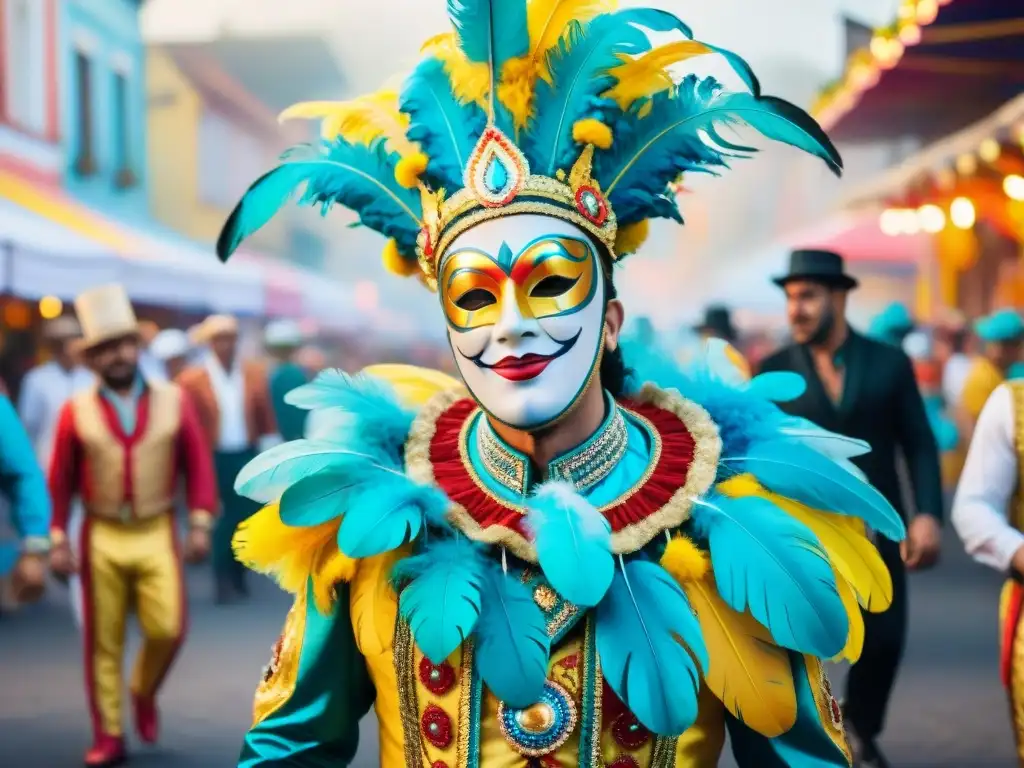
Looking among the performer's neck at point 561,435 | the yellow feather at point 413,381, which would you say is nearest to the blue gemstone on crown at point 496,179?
the performer's neck at point 561,435

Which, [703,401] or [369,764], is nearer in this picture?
[703,401]

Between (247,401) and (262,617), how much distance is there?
5.28 ft

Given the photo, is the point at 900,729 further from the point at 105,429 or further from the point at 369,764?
the point at 105,429

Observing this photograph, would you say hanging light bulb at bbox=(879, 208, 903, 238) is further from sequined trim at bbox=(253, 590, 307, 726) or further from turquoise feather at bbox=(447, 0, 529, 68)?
sequined trim at bbox=(253, 590, 307, 726)

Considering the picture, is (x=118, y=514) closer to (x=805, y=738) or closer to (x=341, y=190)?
(x=341, y=190)

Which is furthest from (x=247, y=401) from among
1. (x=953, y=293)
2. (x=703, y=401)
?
(x=953, y=293)

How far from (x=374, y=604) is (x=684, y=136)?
1.03 meters

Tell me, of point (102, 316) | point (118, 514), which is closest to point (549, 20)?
point (102, 316)

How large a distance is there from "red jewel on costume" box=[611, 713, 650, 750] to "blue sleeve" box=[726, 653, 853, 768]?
0.19 m

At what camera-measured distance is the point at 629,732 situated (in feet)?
7.88

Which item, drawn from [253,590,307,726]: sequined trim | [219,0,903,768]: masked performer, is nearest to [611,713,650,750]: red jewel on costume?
[219,0,903,768]: masked performer

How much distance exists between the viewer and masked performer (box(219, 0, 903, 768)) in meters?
2.38

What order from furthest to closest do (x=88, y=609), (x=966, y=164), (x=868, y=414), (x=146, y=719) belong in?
(x=966, y=164)
(x=146, y=719)
(x=88, y=609)
(x=868, y=414)

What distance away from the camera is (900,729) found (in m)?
6.37
